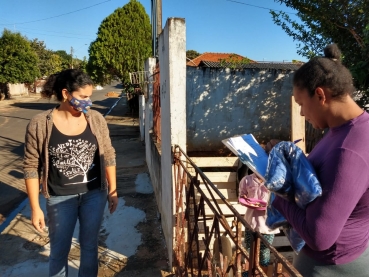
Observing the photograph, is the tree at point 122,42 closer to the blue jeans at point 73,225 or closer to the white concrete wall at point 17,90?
the white concrete wall at point 17,90

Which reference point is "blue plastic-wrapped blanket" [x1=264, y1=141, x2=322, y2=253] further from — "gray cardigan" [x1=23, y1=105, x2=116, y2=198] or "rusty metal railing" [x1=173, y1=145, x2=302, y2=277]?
"gray cardigan" [x1=23, y1=105, x2=116, y2=198]

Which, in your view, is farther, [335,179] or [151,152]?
[151,152]

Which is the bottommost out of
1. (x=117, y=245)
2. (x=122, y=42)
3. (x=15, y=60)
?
(x=117, y=245)

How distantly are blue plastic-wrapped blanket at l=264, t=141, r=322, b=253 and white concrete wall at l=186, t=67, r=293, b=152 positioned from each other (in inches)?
198

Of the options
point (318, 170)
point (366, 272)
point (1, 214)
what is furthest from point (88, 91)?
point (1, 214)

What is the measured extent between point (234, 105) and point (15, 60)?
22.0m

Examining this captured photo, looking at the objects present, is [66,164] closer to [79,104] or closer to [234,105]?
[79,104]

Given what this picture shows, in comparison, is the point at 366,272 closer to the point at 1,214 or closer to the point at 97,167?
the point at 97,167

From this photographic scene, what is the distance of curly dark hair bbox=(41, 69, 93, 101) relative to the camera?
7.29 feet

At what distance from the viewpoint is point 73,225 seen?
2340mm

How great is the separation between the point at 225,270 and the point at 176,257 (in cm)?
145

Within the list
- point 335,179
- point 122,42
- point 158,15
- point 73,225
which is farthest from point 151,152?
point 122,42

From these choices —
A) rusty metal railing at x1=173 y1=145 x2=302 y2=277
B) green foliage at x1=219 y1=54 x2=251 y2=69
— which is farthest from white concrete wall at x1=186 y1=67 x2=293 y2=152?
rusty metal railing at x1=173 y1=145 x2=302 y2=277

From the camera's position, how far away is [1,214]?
4832mm
